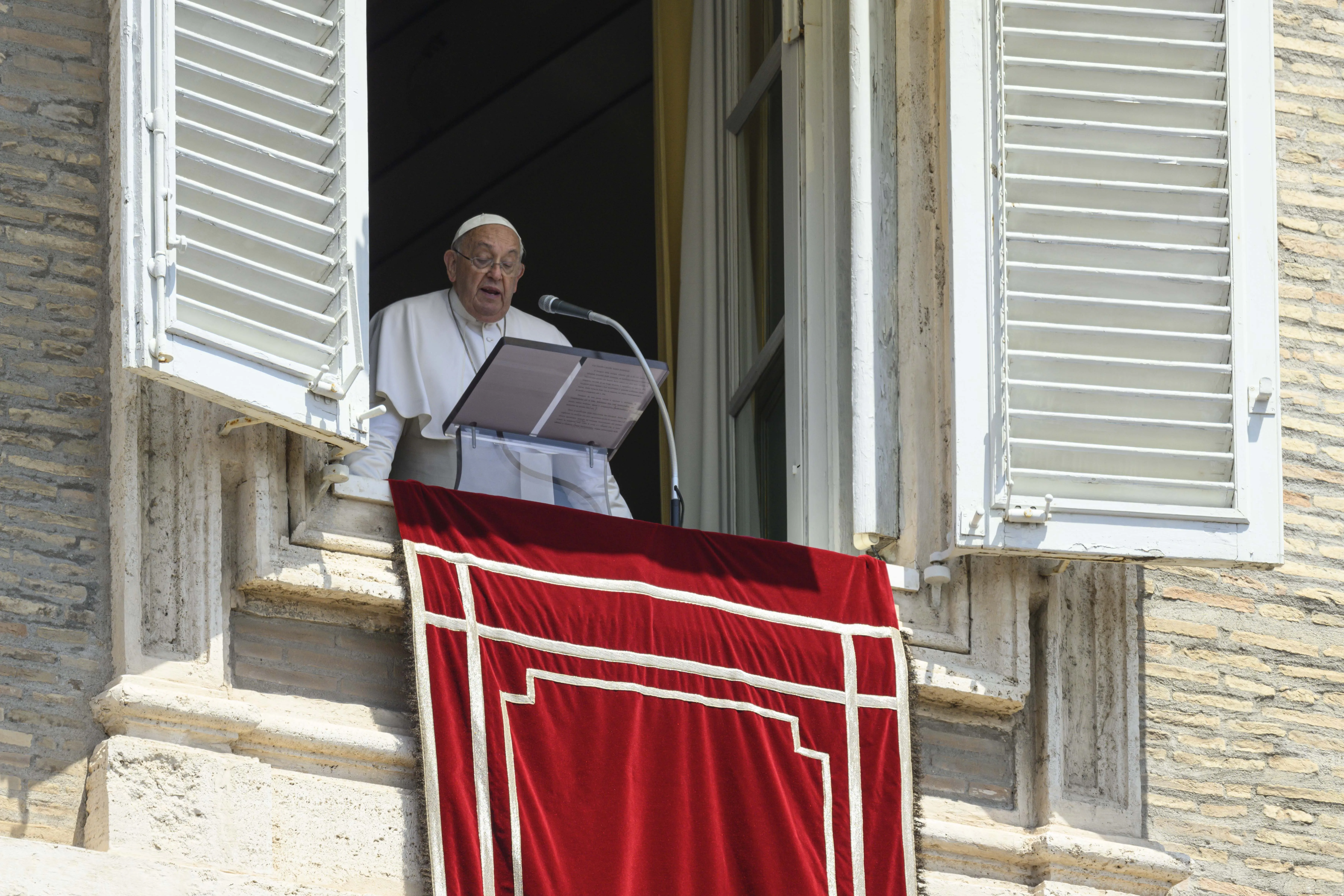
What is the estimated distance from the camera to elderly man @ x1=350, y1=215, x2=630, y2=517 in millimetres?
7617

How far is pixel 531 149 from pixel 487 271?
4097 millimetres

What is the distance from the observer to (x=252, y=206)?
6.58m

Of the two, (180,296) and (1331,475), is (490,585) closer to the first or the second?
(180,296)

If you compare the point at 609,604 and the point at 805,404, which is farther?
the point at 805,404

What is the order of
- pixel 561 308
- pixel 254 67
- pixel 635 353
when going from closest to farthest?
pixel 254 67, pixel 635 353, pixel 561 308

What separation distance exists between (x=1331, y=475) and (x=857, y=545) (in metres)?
1.47

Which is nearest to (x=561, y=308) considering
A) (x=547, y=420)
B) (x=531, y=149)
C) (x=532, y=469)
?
(x=547, y=420)

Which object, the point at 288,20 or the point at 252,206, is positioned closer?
the point at 252,206

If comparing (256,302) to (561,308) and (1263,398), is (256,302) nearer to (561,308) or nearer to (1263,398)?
(561,308)

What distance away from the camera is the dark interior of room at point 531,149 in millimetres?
11922

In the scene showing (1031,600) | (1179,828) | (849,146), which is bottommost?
(1179,828)

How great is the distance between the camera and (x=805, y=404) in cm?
774

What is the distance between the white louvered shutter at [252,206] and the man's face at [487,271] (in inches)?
55.9

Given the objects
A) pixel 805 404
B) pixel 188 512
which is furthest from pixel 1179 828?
pixel 188 512
